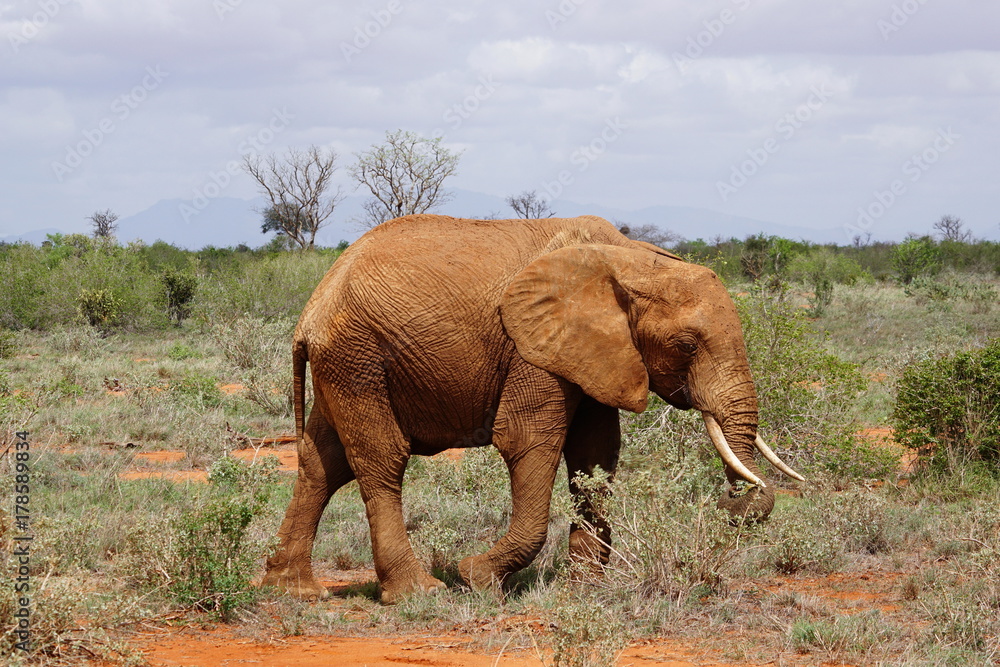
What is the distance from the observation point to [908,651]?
19.0ft

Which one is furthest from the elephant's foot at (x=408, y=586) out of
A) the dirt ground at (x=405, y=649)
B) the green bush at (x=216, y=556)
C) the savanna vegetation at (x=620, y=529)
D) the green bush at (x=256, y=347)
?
the green bush at (x=256, y=347)

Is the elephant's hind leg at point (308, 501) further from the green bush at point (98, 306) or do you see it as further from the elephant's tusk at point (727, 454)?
the green bush at point (98, 306)

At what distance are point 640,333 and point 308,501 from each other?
2.83 m

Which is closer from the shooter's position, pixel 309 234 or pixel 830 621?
pixel 830 621

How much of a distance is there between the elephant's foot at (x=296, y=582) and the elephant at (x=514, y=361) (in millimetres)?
13

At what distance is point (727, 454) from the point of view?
6.54 meters

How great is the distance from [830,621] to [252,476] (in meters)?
3.89

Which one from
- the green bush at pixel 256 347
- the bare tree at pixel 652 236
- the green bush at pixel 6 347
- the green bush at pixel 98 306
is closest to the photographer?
the green bush at pixel 256 347

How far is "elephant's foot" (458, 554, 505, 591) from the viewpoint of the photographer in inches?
284

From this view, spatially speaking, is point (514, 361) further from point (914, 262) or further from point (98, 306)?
point (914, 262)

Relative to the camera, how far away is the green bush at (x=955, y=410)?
1053 cm

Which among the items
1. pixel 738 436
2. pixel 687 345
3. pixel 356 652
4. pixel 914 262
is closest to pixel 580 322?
pixel 687 345

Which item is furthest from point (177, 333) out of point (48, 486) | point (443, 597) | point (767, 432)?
point (443, 597)

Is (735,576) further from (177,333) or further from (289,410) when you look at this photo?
(177,333)
